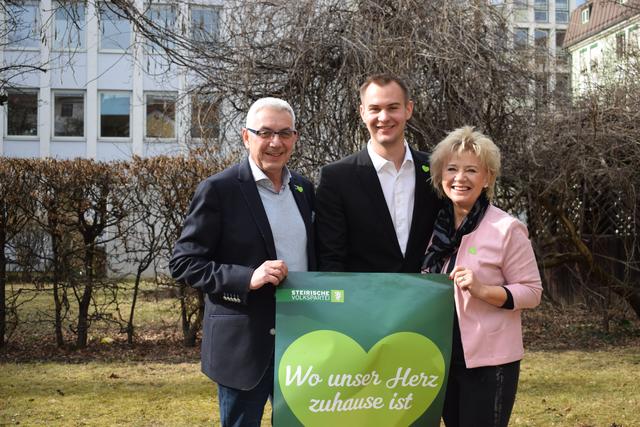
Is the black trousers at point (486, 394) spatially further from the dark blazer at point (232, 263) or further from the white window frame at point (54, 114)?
the white window frame at point (54, 114)

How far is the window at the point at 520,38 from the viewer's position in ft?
29.5

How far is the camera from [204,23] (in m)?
9.12

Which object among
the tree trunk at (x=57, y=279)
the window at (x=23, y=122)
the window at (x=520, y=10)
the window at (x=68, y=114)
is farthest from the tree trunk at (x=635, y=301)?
the window at (x=23, y=122)

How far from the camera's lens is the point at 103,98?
31.9m

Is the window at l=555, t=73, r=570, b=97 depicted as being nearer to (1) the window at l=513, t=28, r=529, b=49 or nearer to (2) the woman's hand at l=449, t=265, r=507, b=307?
(1) the window at l=513, t=28, r=529, b=49

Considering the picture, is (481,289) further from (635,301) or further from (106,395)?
(635,301)

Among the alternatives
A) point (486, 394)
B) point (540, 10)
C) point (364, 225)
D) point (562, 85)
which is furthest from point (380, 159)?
point (540, 10)

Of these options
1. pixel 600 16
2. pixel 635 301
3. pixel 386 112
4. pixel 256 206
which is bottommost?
pixel 635 301

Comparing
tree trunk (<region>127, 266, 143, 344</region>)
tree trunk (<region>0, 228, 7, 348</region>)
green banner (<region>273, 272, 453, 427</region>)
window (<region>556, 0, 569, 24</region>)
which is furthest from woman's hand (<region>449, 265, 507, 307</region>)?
window (<region>556, 0, 569, 24</region>)

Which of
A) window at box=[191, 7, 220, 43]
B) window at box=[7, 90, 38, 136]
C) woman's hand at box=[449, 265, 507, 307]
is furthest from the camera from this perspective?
window at box=[7, 90, 38, 136]

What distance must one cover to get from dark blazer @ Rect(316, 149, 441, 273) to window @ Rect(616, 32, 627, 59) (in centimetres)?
892

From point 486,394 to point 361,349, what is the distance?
549 mm

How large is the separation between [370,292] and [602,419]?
13.0ft

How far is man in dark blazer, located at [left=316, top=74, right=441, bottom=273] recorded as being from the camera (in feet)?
11.5
